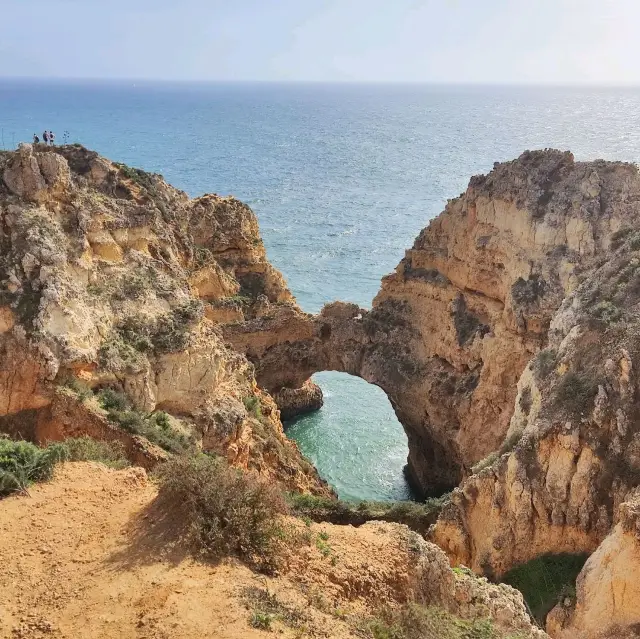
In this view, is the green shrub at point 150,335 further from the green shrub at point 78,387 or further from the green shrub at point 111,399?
the green shrub at point 78,387

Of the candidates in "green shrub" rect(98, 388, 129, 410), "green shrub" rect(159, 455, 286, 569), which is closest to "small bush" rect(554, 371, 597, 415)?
"green shrub" rect(159, 455, 286, 569)

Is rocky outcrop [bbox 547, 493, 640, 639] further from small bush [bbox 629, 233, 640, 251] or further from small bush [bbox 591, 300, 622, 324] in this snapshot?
small bush [bbox 629, 233, 640, 251]

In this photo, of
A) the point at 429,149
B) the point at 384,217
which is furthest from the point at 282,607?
the point at 429,149

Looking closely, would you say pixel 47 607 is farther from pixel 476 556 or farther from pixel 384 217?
pixel 384 217

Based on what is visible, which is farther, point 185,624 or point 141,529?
point 141,529

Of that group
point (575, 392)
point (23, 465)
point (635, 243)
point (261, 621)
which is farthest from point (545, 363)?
point (23, 465)

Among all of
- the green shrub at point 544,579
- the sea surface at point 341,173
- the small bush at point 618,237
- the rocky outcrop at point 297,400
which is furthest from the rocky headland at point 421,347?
the sea surface at point 341,173
